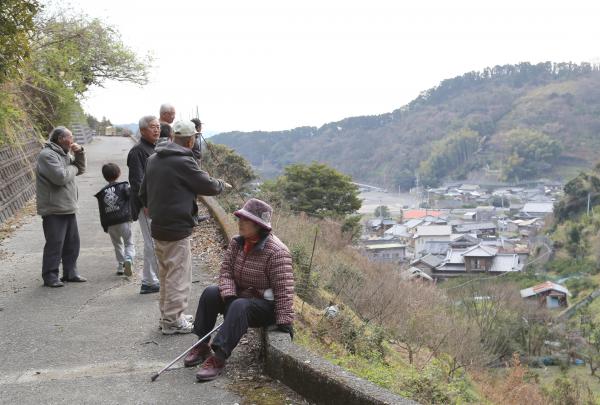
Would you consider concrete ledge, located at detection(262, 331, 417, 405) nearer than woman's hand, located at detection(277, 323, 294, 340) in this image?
Yes

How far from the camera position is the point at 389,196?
114 meters

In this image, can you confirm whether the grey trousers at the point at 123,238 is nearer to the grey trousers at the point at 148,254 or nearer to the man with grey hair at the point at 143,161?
the grey trousers at the point at 148,254

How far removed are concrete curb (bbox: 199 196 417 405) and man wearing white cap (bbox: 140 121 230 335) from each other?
35.6 inches

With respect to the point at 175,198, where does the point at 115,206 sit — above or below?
Result: below

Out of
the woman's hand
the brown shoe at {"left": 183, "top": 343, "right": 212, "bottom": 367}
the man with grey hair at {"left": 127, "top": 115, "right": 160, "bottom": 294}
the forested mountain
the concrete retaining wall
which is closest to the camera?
the woman's hand

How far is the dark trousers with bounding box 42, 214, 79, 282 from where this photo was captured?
6504mm

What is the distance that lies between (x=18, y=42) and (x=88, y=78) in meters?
18.8

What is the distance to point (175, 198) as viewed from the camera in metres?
4.67

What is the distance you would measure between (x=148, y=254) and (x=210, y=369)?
7.11 ft

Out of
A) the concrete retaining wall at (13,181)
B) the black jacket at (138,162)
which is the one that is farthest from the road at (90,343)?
the concrete retaining wall at (13,181)

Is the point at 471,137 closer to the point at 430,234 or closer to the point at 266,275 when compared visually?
the point at 430,234

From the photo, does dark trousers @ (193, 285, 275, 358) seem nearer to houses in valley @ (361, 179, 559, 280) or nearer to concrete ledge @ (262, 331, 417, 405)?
concrete ledge @ (262, 331, 417, 405)

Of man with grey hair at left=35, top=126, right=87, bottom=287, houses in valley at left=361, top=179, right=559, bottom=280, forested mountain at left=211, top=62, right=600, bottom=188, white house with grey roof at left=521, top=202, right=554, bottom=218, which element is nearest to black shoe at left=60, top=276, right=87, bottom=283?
man with grey hair at left=35, top=126, right=87, bottom=287

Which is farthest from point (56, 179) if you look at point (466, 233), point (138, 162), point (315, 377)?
point (466, 233)
